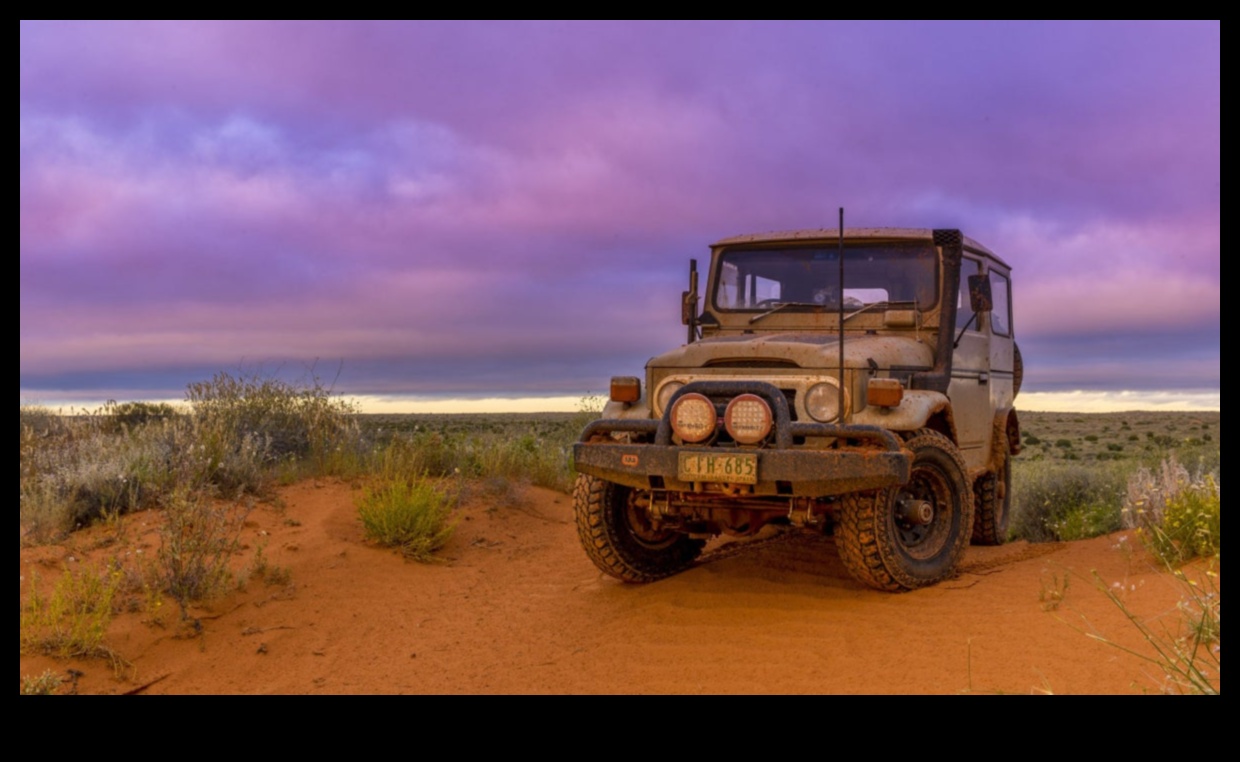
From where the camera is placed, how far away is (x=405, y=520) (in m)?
8.79

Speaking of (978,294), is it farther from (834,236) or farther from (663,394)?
(663,394)

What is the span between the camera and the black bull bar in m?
5.79

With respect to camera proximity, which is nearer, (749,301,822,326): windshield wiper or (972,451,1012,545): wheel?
(749,301,822,326): windshield wiper

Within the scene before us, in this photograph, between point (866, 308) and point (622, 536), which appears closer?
point (622, 536)

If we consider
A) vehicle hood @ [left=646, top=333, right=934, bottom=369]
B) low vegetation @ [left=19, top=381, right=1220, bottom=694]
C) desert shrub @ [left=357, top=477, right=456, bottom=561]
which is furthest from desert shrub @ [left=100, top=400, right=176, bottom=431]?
vehicle hood @ [left=646, top=333, right=934, bottom=369]

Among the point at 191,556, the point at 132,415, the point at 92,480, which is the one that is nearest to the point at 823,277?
the point at 191,556

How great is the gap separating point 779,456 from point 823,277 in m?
2.51

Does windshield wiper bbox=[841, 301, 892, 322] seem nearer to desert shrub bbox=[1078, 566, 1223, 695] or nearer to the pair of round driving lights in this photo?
the pair of round driving lights

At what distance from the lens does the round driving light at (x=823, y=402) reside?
6445 mm

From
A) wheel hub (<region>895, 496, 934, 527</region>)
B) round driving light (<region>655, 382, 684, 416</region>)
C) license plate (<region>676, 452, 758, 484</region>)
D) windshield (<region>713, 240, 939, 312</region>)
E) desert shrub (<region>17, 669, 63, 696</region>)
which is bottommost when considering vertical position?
desert shrub (<region>17, 669, 63, 696</region>)

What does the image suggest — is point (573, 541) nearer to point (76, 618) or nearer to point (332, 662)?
point (332, 662)

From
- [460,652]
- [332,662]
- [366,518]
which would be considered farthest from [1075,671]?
[366,518]

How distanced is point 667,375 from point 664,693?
98.7 inches

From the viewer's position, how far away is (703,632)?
20.2 feet
